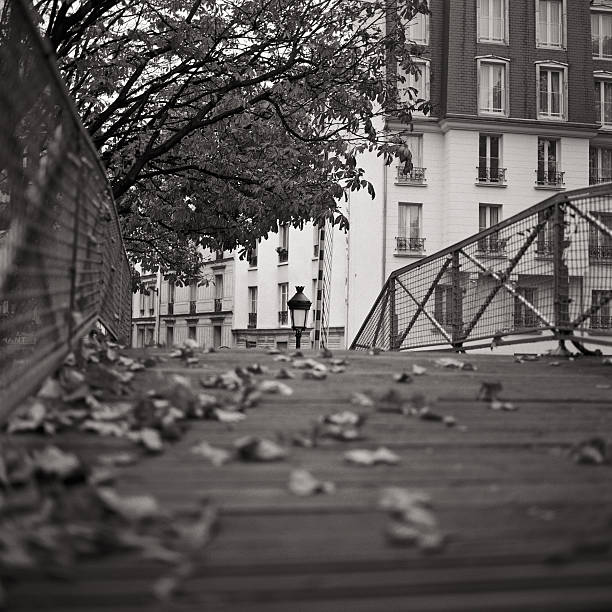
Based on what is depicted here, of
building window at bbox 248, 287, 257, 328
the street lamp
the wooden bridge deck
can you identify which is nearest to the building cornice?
building window at bbox 248, 287, 257, 328

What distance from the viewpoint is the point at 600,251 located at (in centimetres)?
661

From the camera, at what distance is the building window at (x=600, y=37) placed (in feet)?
122

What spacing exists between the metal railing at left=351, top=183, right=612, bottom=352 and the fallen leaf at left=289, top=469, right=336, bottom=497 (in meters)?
3.91

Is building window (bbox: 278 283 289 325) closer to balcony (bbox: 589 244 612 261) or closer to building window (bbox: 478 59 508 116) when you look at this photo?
building window (bbox: 478 59 508 116)

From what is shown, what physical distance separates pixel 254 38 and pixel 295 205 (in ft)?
8.29

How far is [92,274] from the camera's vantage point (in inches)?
239

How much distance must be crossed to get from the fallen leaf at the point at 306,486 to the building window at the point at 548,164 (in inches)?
1331

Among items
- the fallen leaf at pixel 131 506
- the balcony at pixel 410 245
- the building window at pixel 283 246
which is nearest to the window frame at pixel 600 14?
the balcony at pixel 410 245

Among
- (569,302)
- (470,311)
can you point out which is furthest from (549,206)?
(470,311)

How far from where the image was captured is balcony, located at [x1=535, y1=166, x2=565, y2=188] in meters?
35.1

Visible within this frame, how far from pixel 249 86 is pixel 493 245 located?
6301mm

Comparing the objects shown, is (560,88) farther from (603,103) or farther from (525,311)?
(525,311)

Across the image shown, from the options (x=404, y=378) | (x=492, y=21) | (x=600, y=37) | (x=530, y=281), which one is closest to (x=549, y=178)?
(x=492, y=21)

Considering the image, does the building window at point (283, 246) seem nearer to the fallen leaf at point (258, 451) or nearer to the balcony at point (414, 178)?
the balcony at point (414, 178)
